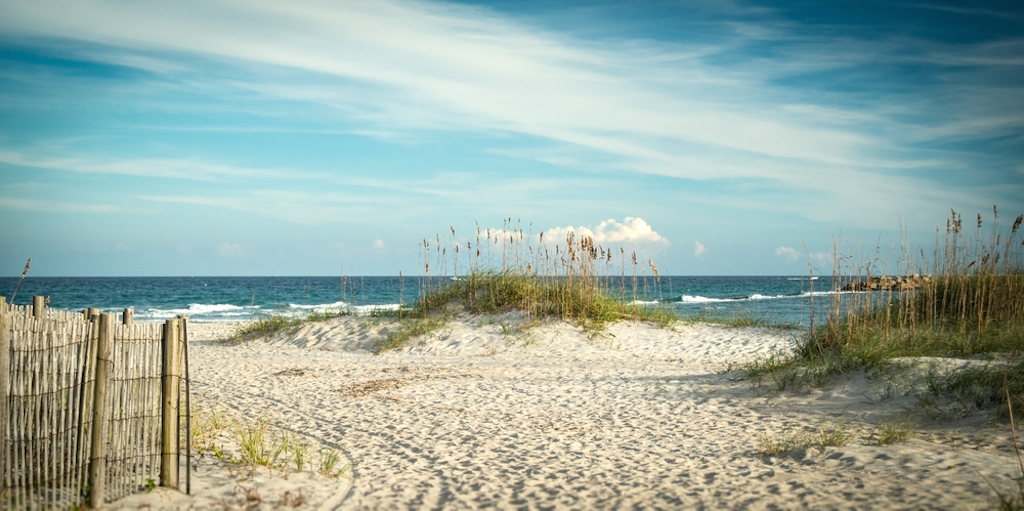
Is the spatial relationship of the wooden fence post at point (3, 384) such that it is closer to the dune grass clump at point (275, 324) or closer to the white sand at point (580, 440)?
the white sand at point (580, 440)

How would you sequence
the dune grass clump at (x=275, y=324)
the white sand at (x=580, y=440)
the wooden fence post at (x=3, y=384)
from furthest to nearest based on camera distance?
the dune grass clump at (x=275, y=324), the white sand at (x=580, y=440), the wooden fence post at (x=3, y=384)

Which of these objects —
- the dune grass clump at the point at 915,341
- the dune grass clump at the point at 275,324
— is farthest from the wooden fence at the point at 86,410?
the dune grass clump at the point at 275,324

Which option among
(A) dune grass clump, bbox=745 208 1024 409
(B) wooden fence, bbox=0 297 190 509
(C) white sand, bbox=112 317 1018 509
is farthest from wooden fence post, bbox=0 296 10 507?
(A) dune grass clump, bbox=745 208 1024 409

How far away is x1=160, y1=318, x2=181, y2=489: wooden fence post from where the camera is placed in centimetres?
435

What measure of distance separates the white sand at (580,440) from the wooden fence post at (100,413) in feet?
0.78

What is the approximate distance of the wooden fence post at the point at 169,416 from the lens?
4352mm

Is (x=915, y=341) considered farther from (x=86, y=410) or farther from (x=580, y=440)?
(x=86, y=410)

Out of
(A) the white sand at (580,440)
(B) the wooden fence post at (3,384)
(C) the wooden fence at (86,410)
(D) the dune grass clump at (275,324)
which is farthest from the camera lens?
(D) the dune grass clump at (275,324)

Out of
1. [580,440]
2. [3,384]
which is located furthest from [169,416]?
[580,440]

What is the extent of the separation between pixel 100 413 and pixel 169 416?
0.45 meters

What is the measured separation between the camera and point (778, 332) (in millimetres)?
14203

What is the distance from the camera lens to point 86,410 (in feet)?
13.4

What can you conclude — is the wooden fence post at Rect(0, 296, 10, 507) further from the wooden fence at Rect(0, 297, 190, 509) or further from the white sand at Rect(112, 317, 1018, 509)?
the white sand at Rect(112, 317, 1018, 509)

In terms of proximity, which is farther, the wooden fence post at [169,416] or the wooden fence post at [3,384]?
the wooden fence post at [169,416]
